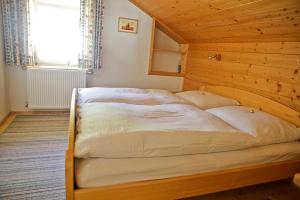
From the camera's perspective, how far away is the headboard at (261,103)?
2076 millimetres

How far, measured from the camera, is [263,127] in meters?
1.86

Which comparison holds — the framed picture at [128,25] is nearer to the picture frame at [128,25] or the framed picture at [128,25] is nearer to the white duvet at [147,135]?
the picture frame at [128,25]

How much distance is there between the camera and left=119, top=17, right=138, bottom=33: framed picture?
12.1 ft

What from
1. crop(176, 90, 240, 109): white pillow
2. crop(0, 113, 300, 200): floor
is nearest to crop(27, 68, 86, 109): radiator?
crop(0, 113, 300, 200): floor

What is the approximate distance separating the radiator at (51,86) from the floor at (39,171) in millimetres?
619

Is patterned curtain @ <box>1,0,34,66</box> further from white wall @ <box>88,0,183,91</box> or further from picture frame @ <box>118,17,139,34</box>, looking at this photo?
picture frame @ <box>118,17,139,34</box>

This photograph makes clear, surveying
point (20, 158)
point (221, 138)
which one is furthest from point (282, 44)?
point (20, 158)

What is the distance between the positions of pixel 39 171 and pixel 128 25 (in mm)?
2748

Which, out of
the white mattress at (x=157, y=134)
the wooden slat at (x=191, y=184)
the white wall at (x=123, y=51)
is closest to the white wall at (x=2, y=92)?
the white wall at (x=123, y=51)

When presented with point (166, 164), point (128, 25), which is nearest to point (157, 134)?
point (166, 164)

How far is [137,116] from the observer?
1.93m

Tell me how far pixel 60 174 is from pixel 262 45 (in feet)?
8.48

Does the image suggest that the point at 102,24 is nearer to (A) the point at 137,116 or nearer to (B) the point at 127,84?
(B) the point at 127,84

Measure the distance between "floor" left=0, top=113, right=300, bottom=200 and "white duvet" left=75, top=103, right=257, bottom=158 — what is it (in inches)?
23.1
